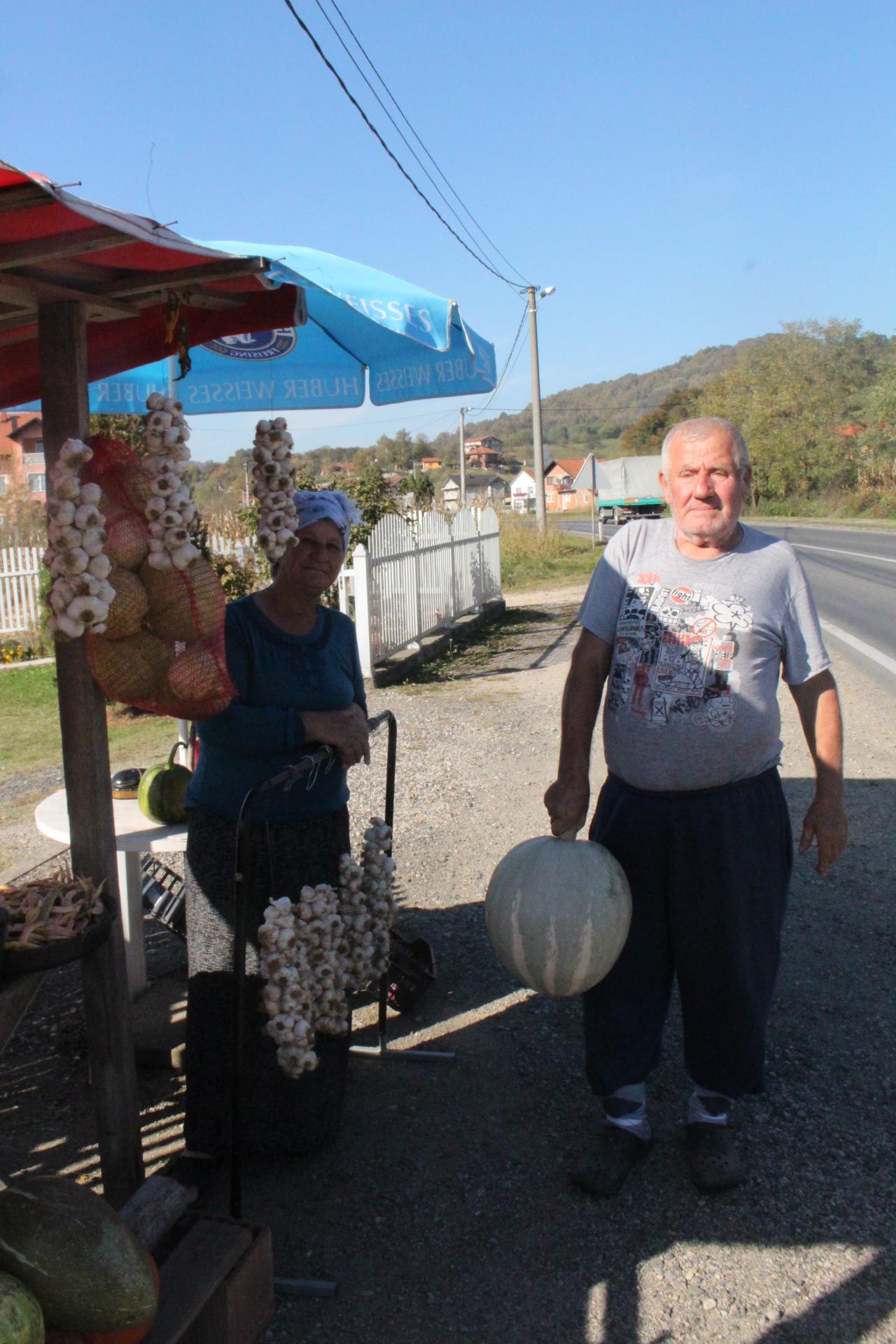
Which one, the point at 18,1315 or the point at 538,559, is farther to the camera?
the point at 538,559

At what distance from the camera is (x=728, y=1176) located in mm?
2881

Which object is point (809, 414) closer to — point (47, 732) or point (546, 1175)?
point (47, 732)

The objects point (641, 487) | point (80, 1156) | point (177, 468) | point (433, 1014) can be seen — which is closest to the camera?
point (177, 468)

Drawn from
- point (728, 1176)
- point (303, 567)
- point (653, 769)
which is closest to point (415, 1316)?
point (728, 1176)

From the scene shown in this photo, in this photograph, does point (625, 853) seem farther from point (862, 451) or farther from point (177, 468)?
point (862, 451)

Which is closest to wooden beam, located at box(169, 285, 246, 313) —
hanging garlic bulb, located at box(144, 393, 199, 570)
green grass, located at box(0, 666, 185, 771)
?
hanging garlic bulb, located at box(144, 393, 199, 570)

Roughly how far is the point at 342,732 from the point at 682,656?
93cm

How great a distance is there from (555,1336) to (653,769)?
4.39 ft

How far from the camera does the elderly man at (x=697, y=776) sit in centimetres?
278

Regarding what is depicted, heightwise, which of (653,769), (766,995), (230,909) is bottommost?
(766,995)

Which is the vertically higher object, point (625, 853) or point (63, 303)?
point (63, 303)

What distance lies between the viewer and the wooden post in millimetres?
2428

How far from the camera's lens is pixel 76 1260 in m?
1.90

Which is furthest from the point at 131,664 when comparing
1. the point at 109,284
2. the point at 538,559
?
the point at 538,559
